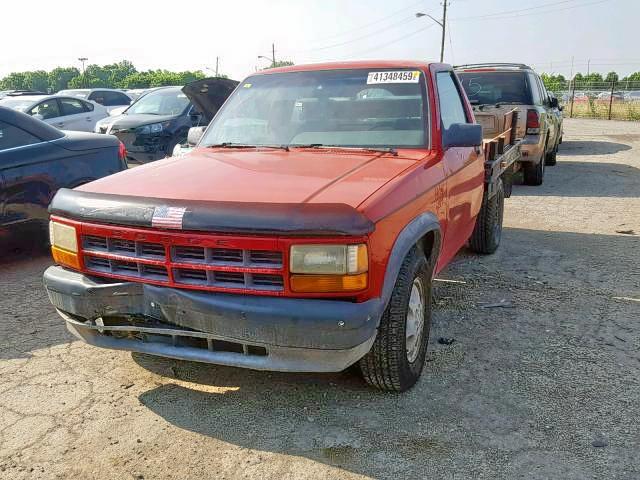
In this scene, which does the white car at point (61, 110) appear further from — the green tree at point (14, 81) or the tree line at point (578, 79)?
the green tree at point (14, 81)

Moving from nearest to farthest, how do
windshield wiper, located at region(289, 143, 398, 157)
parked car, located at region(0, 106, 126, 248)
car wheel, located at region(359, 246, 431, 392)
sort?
1. car wheel, located at region(359, 246, 431, 392)
2. windshield wiper, located at region(289, 143, 398, 157)
3. parked car, located at region(0, 106, 126, 248)

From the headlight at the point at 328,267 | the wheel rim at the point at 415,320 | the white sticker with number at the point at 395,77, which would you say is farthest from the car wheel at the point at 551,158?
the headlight at the point at 328,267

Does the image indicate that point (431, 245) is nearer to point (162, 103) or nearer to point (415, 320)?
point (415, 320)

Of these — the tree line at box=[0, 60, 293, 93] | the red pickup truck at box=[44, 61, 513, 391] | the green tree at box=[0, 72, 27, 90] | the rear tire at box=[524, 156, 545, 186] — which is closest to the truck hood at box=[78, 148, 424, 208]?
the red pickup truck at box=[44, 61, 513, 391]

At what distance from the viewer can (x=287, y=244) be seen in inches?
99.2

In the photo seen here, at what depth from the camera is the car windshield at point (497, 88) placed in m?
9.38

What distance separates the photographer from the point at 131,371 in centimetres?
347

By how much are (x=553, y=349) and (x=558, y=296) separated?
1072 millimetres

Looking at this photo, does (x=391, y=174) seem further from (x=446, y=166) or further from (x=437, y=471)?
(x=437, y=471)

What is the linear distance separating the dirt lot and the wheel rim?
8.6 inches

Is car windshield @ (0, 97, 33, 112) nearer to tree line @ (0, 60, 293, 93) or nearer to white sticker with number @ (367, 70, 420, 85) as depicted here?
white sticker with number @ (367, 70, 420, 85)

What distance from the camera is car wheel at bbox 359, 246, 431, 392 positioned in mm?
2881

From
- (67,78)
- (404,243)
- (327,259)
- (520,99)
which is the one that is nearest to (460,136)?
(404,243)

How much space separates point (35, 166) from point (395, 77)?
11.7ft
